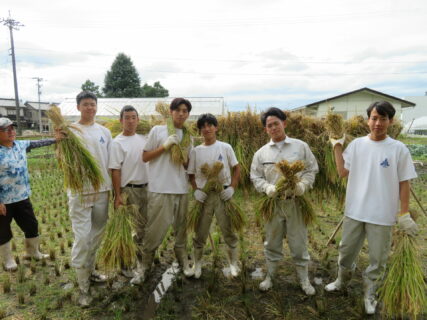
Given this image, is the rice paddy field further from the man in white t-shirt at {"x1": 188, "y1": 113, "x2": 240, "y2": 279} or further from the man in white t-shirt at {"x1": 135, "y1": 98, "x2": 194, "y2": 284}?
the man in white t-shirt at {"x1": 135, "y1": 98, "x2": 194, "y2": 284}

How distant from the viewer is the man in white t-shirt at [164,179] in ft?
9.36

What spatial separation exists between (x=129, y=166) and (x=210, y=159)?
87 centimetres

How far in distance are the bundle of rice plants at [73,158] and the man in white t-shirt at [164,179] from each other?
55 centimetres

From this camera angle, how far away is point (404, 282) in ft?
Result: 7.06

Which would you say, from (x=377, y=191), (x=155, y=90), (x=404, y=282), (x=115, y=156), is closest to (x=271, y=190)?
(x=377, y=191)

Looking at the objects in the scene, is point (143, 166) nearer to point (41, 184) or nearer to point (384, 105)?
point (384, 105)

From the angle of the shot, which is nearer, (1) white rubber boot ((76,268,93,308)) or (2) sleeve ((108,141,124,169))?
(1) white rubber boot ((76,268,93,308))

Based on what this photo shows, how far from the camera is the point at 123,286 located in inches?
117

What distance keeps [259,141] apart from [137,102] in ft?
56.9

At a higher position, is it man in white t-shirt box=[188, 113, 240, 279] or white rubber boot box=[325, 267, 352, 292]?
man in white t-shirt box=[188, 113, 240, 279]

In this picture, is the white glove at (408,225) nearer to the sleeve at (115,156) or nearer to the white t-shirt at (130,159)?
the white t-shirt at (130,159)

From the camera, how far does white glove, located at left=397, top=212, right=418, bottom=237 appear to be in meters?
2.23

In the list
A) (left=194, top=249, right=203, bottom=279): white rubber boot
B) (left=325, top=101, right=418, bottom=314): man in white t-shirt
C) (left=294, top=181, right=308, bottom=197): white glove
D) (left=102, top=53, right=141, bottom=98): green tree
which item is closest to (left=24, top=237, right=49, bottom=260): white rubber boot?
(left=194, top=249, right=203, bottom=279): white rubber boot

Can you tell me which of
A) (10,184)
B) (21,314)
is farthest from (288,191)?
(10,184)
